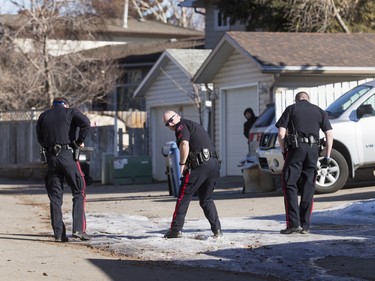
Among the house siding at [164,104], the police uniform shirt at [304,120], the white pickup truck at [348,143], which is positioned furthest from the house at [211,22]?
the police uniform shirt at [304,120]

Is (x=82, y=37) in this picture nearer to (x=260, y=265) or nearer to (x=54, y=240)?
(x=54, y=240)

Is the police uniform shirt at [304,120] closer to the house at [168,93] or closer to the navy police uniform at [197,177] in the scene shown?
the navy police uniform at [197,177]

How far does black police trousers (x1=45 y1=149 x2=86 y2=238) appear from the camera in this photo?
12.8 m

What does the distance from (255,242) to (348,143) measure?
6.75 m

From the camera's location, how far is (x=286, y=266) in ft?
34.2

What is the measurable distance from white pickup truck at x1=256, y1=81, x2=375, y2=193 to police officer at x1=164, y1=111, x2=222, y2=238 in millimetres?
5955

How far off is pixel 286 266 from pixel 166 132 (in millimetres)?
20245

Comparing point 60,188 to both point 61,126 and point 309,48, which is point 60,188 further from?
point 309,48

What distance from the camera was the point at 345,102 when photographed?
1870 cm

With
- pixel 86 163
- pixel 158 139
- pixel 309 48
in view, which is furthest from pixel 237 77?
pixel 158 139

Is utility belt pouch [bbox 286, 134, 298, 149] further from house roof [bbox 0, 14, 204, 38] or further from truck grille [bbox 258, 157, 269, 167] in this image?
house roof [bbox 0, 14, 204, 38]

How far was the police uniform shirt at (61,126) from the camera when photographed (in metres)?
12.9

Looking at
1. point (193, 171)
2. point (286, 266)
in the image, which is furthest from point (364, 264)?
point (193, 171)

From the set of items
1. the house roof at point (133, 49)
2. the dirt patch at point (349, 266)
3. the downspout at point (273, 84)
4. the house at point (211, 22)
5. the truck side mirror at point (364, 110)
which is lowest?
the dirt patch at point (349, 266)
